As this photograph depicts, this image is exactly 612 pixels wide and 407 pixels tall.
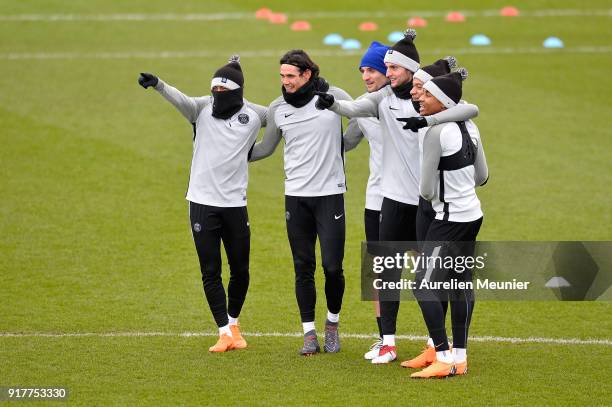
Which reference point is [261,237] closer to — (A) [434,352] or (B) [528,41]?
(A) [434,352]

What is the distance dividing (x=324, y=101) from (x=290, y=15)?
20056 mm

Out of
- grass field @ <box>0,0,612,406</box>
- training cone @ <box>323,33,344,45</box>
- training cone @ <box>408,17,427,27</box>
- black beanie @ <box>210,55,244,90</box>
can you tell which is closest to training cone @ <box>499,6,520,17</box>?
grass field @ <box>0,0,612,406</box>

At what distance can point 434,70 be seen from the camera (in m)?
9.11

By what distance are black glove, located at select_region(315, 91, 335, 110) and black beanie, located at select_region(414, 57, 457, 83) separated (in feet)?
2.19

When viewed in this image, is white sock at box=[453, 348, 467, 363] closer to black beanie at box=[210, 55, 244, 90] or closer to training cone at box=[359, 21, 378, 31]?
black beanie at box=[210, 55, 244, 90]

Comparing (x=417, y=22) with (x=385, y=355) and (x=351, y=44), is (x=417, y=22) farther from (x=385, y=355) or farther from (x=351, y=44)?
(x=385, y=355)

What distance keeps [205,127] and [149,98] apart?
39.1ft

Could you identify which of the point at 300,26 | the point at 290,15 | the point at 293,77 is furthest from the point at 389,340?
the point at 290,15

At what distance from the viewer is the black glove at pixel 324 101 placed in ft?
29.7

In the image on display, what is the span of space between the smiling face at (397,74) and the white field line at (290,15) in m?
18.8

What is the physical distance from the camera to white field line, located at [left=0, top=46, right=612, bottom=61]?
78.6ft

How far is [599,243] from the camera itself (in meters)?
13.7

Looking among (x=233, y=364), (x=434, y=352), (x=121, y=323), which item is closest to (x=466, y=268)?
(x=434, y=352)

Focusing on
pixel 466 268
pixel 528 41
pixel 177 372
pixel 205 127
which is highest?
pixel 528 41
